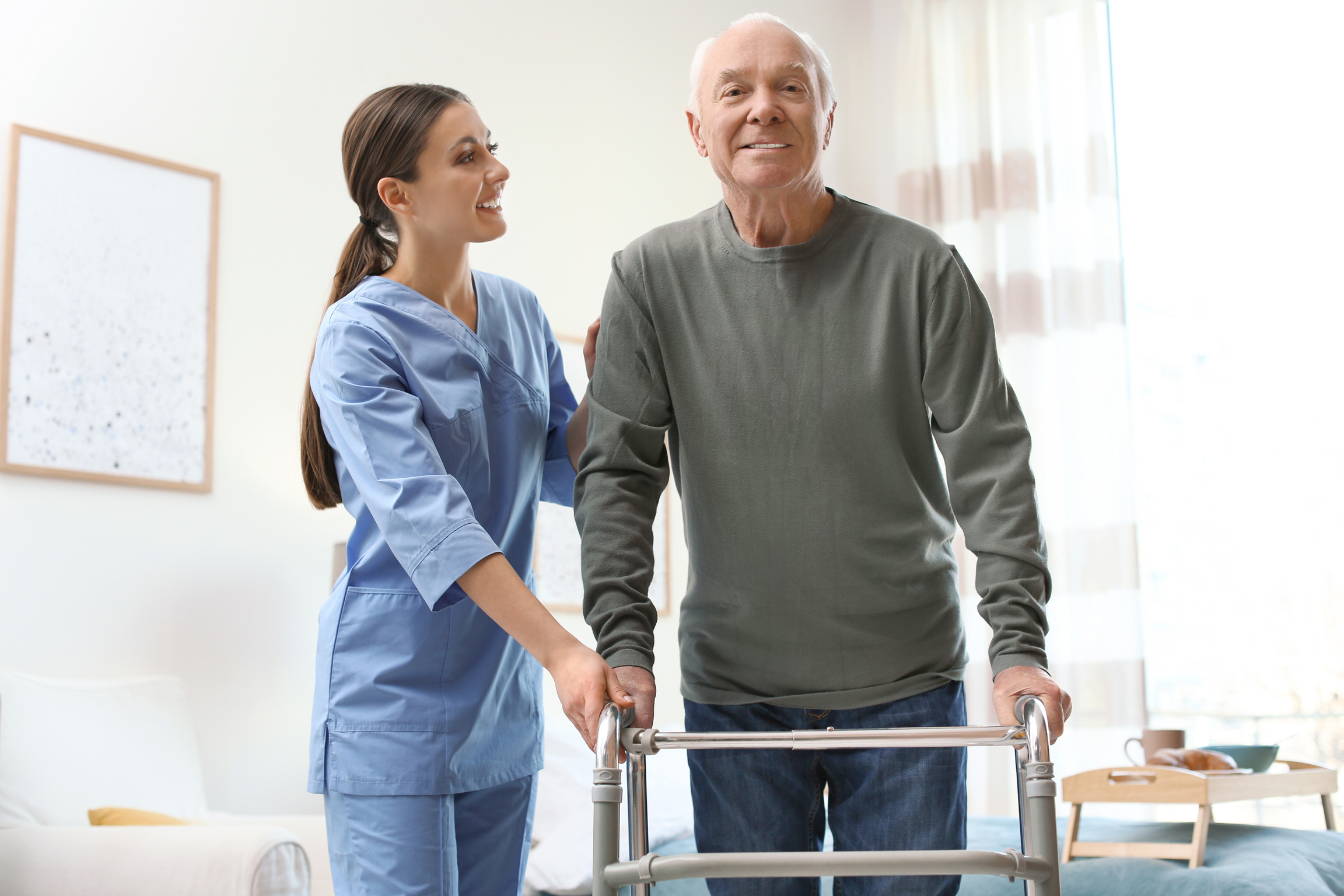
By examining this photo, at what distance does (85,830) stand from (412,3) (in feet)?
8.85

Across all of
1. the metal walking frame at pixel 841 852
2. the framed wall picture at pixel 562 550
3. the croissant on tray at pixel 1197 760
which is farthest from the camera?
the framed wall picture at pixel 562 550

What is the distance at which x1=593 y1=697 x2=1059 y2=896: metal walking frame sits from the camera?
1.07 m

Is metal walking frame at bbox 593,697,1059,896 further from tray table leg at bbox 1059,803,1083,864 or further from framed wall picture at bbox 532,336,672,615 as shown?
framed wall picture at bbox 532,336,672,615

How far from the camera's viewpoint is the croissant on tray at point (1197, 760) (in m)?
2.74

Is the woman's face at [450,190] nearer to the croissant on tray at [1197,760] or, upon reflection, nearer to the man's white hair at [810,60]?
the man's white hair at [810,60]

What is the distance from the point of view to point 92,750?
9.07ft

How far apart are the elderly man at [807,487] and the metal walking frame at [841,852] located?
167 millimetres

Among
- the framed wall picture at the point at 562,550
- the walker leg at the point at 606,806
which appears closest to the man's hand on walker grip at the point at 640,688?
the walker leg at the point at 606,806

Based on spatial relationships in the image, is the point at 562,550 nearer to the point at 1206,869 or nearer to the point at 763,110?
the point at 1206,869

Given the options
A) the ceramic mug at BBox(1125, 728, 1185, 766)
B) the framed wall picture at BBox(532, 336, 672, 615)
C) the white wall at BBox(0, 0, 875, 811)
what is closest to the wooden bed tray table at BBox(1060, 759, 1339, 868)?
the ceramic mug at BBox(1125, 728, 1185, 766)

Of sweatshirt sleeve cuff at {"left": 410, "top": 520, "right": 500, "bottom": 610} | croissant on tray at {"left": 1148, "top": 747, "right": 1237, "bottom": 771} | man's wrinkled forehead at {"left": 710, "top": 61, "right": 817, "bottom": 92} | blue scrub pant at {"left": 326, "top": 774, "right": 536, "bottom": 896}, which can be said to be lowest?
croissant on tray at {"left": 1148, "top": 747, "right": 1237, "bottom": 771}

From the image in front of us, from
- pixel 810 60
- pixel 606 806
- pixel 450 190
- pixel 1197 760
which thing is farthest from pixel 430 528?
pixel 1197 760

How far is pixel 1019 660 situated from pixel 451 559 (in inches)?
24.3

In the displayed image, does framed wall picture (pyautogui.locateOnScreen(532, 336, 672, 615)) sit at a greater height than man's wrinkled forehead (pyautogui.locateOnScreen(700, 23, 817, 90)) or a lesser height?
lesser
